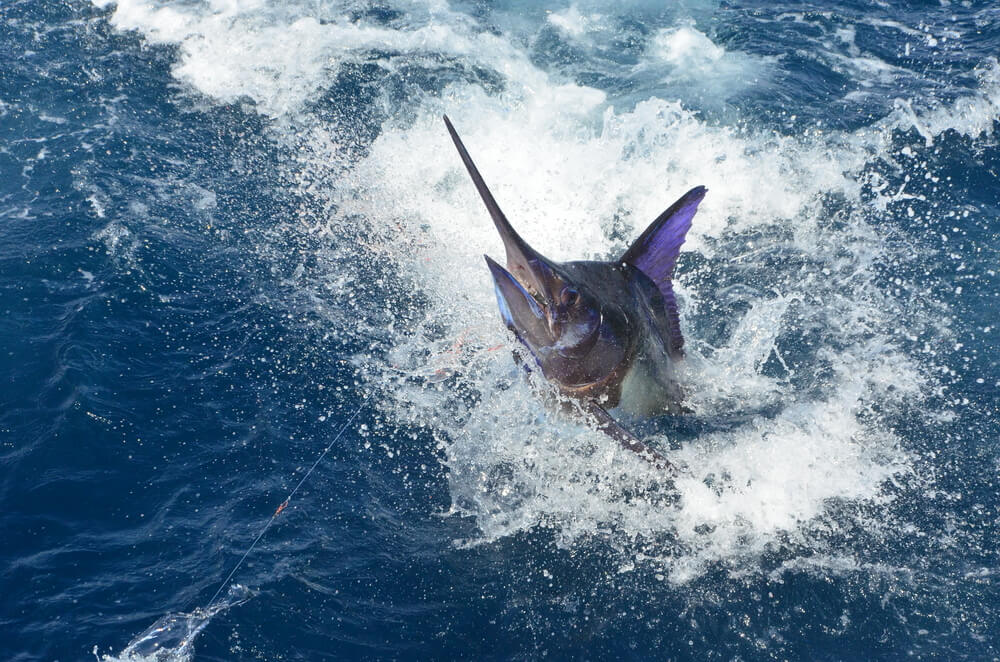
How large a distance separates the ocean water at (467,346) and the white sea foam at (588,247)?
0.11 ft

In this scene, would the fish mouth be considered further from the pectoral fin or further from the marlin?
the pectoral fin

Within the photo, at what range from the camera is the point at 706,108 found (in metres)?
8.62

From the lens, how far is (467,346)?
19.1ft

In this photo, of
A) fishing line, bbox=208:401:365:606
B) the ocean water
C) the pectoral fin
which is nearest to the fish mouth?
the pectoral fin

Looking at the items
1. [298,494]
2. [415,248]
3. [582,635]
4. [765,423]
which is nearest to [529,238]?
[415,248]

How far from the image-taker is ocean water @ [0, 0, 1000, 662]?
170 inches

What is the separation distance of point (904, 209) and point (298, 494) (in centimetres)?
618

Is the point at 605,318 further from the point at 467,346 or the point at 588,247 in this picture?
the point at 588,247

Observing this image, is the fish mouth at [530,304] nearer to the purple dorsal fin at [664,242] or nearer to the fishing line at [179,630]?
the purple dorsal fin at [664,242]

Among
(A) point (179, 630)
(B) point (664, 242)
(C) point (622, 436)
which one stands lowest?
(A) point (179, 630)

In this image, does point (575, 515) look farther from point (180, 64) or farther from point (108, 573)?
point (180, 64)

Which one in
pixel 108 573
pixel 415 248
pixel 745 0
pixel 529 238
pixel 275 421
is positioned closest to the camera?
pixel 108 573

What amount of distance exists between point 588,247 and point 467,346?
6.23ft

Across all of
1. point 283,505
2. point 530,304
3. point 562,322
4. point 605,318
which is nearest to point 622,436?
point 605,318
